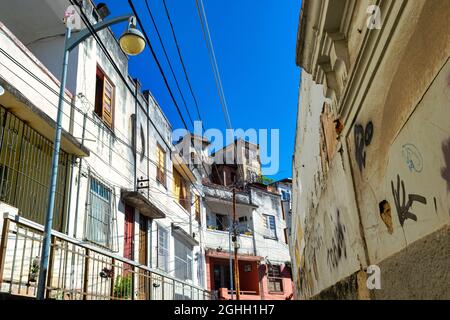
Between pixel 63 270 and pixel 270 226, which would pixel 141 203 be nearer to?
pixel 63 270

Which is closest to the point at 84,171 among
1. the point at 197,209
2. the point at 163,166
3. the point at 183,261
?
the point at 163,166

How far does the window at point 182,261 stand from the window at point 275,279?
34.8ft

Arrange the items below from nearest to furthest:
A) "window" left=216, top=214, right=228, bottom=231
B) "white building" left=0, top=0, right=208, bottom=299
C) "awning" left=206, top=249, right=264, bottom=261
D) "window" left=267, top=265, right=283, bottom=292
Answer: "white building" left=0, top=0, right=208, bottom=299
"awning" left=206, top=249, right=264, bottom=261
"window" left=267, top=265, right=283, bottom=292
"window" left=216, top=214, right=228, bottom=231

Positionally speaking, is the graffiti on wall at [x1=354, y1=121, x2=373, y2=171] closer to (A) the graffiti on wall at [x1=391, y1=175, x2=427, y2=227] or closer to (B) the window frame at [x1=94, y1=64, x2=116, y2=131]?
(A) the graffiti on wall at [x1=391, y1=175, x2=427, y2=227]

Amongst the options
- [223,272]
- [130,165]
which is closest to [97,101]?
[130,165]

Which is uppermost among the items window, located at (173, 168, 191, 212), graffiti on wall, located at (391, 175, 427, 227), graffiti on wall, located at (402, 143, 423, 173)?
window, located at (173, 168, 191, 212)

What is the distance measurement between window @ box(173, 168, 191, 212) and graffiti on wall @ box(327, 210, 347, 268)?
43.9ft

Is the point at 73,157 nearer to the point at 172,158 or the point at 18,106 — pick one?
the point at 18,106

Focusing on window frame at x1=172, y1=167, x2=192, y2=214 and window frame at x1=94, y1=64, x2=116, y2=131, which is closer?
window frame at x1=94, y1=64, x2=116, y2=131

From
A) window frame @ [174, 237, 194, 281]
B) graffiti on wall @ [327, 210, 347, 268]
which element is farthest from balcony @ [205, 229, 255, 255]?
graffiti on wall @ [327, 210, 347, 268]

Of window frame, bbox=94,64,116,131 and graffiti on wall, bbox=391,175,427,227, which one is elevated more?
window frame, bbox=94,64,116,131

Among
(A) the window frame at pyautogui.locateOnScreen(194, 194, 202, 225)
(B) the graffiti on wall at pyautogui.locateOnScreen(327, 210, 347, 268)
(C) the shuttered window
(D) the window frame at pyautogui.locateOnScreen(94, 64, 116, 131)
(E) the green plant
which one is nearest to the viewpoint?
(B) the graffiti on wall at pyautogui.locateOnScreen(327, 210, 347, 268)

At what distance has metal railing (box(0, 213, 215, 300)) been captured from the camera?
5438 millimetres

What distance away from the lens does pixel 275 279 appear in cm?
2897
